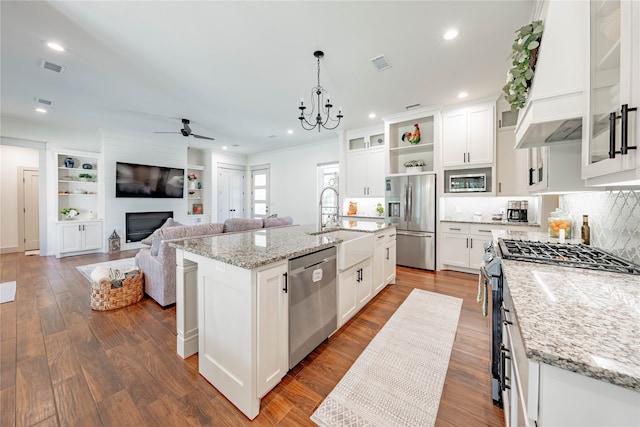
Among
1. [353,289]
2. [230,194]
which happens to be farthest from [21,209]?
[353,289]

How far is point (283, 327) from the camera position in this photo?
1.61 m

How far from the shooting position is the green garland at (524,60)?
1396mm

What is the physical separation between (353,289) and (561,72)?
217cm

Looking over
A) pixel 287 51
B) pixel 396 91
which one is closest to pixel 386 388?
pixel 287 51

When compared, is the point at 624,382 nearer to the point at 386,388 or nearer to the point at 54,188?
the point at 386,388

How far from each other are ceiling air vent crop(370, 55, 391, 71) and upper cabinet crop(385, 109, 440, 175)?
1723 mm

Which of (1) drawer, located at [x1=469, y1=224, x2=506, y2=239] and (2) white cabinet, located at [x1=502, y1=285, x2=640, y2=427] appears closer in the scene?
(2) white cabinet, located at [x1=502, y1=285, x2=640, y2=427]

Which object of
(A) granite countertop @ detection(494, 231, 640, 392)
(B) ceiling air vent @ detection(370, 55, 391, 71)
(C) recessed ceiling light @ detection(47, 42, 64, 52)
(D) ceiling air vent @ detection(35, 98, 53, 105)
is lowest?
(A) granite countertop @ detection(494, 231, 640, 392)

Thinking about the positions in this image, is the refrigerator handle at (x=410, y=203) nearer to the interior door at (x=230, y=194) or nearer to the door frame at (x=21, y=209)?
the interior door at (x=230, y=194)

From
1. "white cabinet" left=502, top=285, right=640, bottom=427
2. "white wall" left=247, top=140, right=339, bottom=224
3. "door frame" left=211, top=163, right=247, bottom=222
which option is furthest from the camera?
"door frame" left=211, top=163, right=247, bottom=222

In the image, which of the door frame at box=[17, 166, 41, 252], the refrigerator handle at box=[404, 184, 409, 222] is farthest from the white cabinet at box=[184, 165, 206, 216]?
the refrigerator handle at box=[404, 184, 409, 222]

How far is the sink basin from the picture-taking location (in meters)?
2.17

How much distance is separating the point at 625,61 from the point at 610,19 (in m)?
0.30

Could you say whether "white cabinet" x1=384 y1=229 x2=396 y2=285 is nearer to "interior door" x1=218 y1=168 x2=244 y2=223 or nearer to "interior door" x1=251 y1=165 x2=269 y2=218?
"interior door" x1=251 y1=165 x2=269 y2=218
